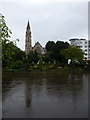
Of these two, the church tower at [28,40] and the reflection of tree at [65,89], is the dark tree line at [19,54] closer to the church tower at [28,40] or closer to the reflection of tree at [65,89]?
the reflection of tree at [65,89]

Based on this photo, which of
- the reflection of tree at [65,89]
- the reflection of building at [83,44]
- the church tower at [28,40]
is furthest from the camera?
the reflection of building at [83,44]

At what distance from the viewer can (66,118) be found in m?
4.55

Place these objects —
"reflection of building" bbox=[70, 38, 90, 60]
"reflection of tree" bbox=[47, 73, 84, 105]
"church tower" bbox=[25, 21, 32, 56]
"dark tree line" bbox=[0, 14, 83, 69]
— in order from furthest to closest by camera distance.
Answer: "reflection of building" bbox=[70, 38, 90, 60] < "church tower" bbox=[25, 21, 32, 56] < "dark tree line" bbox=[0, 14, 83, 69] < "reflection of tree" bbox=[47, 73, 84, 105]

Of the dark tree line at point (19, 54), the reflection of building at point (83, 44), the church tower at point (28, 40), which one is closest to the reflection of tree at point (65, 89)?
the dark tree line at point (19, 54)

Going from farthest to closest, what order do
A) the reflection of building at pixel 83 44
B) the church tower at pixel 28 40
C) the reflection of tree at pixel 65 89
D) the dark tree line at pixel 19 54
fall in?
the reflection of building at pixel 83 44 → the church tower at pixel 28 40 → the dark tree line at pixel 19 54 → the reflection of tree at pixel 65 89

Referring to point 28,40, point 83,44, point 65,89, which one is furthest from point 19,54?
point 65,89

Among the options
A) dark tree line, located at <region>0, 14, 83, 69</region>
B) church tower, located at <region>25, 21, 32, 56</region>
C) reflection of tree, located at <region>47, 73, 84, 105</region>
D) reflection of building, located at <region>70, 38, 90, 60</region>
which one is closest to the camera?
reflection of tree, located at <region>47, 73, 84, 105</region>

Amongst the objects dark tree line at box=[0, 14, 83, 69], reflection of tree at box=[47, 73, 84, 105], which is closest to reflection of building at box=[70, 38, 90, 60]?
dark tree line at box=[0, 14, 83, 69]

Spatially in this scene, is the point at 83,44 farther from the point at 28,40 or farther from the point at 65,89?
the point at 65,89

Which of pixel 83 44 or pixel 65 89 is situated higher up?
pixel 83 44

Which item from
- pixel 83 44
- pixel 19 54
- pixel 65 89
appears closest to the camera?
pixel 65 89

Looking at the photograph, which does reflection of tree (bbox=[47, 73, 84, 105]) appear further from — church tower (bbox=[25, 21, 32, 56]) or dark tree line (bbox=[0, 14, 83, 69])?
church tower (bbox=[25, 21, 32, 56])

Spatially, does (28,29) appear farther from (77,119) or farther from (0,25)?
(77,119)

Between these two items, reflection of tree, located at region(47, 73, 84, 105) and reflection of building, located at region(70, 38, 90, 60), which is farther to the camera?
reflection of building, located at region(70, 38, 90, 60)
